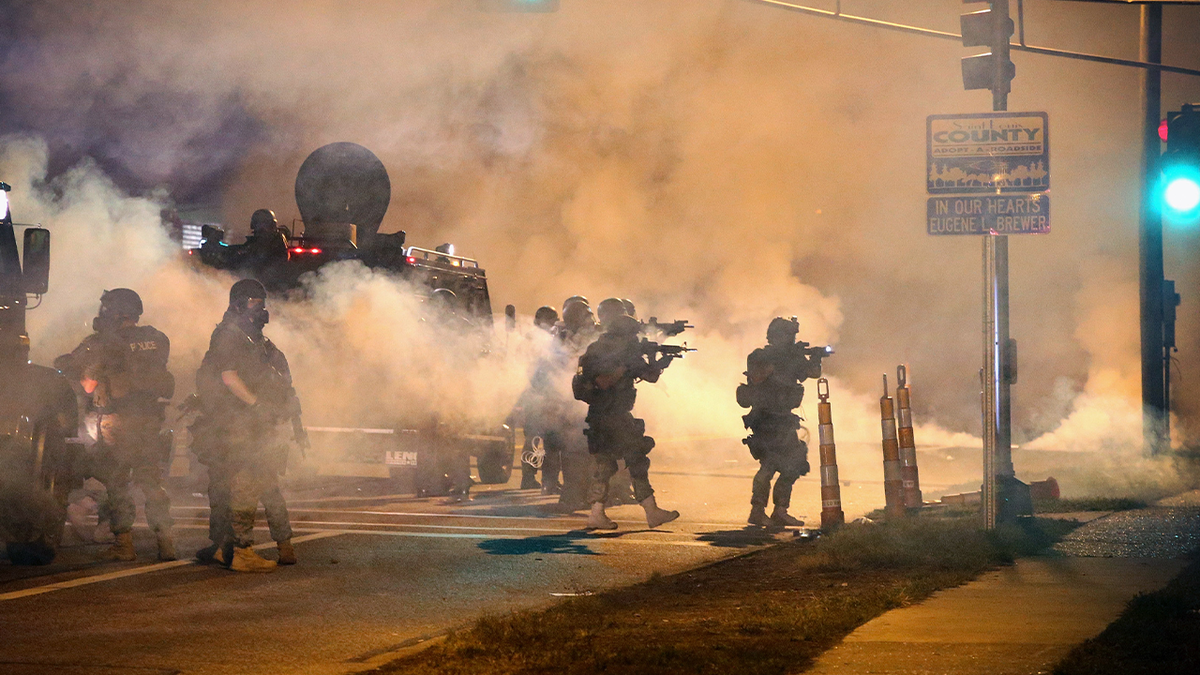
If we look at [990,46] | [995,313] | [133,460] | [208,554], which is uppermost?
[990,46]

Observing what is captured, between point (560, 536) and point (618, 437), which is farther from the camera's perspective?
point (618, 437)

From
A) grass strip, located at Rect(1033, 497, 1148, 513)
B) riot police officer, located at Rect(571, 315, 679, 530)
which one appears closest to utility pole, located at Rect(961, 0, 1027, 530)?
grass strip, located at Rect(1033, 497, 1148, 513)

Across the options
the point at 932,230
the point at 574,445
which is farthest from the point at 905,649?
the point at 574,445

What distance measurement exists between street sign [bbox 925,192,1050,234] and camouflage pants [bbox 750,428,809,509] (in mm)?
2453

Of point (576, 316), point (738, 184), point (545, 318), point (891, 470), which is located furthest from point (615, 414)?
point (738, 184)

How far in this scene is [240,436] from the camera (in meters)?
7.84

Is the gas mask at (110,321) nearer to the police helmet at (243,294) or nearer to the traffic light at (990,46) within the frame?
the police helmet at (243,294)

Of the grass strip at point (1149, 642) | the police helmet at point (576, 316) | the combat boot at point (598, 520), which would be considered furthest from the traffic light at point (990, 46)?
the police helmet at point (576, 316)

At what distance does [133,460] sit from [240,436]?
1.15m

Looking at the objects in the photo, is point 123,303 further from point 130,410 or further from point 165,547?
point 165,547

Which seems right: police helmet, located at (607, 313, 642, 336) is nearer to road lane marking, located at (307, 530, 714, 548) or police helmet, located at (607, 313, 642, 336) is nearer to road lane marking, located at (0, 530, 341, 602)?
road lane marking, located at (307, 530, 714, 548)

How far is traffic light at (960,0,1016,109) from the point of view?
30.8 ft

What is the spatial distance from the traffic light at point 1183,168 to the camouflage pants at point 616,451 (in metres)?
4.43

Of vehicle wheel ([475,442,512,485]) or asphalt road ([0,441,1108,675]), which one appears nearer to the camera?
asphalt road ([0,441,1108,675])
